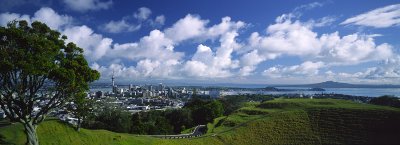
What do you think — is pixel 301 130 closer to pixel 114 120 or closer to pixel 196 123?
pixel 196 123

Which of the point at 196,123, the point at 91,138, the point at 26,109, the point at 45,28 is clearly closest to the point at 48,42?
the point at 45,28

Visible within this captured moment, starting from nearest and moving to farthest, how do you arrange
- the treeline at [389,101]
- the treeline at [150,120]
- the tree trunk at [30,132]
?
1. the tree trunk at [30,132]
2. the treeline at [150,120]
3. the treeline at [389,101]

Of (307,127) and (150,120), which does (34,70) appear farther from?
(150,120)

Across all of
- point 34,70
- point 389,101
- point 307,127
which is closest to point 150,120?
point 307,127

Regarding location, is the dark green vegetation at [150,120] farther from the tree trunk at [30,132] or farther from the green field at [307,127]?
the tree trunk at [30,132]

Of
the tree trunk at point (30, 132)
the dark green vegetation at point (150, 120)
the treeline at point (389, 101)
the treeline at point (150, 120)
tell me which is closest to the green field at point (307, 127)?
the dark green vegetation at point (150, 120)

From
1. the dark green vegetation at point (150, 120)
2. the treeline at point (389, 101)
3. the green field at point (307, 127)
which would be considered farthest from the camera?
the treeline at point (389, 101)

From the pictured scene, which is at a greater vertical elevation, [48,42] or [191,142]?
[48,42]

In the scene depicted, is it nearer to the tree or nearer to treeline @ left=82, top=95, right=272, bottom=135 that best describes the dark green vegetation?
treeline @ left=82, top=95, right=272, bottom=135
